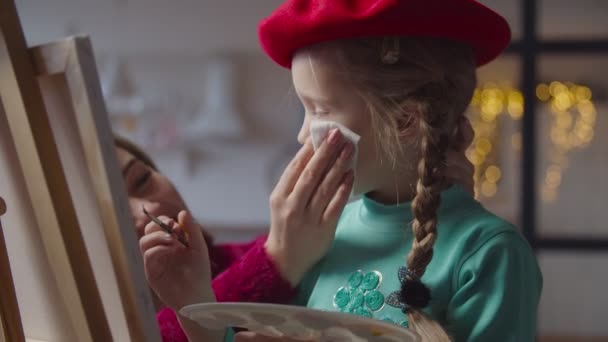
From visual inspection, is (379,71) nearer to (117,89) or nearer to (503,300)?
(503,300)

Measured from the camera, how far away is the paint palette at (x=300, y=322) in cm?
55

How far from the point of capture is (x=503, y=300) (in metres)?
0.67

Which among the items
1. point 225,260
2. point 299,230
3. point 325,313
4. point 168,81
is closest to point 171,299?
point 299,230

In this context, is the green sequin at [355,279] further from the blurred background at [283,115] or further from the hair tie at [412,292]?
the blurred background at [283,115]

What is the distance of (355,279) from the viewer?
2.52ft

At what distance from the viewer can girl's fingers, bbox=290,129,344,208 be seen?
74cm

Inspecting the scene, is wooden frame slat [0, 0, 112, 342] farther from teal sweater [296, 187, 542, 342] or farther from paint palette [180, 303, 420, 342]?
teal sweater [296, 187, 542, 342]

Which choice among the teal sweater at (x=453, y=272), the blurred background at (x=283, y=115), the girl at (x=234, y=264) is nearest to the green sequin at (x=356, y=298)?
the teal sweater at (x=453, y=272)

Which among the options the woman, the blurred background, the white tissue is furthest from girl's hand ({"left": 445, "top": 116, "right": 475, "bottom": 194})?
the blurred background

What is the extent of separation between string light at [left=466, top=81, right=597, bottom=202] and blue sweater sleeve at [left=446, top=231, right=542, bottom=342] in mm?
2139

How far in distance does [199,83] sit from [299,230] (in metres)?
2.72

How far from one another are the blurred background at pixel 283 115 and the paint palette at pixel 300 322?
227 cm

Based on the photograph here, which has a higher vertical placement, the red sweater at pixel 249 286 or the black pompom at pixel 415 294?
the black pompom at pixel 415 294

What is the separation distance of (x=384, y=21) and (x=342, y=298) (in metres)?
0.29
